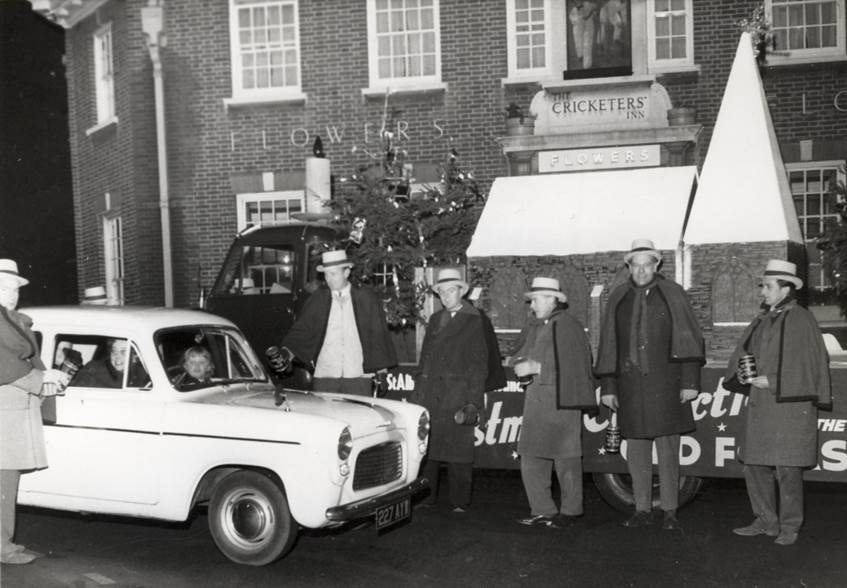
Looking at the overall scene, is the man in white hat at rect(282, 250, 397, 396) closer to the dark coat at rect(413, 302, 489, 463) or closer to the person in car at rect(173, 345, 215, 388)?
the dark coat at rect(413, 302, 489, 463)

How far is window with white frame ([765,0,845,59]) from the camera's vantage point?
1182cm

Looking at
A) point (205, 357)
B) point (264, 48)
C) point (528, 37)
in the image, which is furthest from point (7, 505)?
point (528, 37)

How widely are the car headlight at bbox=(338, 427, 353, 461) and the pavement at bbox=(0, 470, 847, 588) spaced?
71 centimetres

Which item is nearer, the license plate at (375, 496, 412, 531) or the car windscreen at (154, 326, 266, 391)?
the license plate at (375, 496, 412, 531)

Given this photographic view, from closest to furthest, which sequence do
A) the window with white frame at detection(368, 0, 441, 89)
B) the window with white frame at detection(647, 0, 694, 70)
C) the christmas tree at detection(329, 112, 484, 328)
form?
the christmas tree at detection(329, 112, 484, 328), the window with white frame at detection(647, 0, 694, 70), the window with white frame at detection(368, 0, 441, 89)

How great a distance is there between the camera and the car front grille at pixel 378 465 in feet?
18.4

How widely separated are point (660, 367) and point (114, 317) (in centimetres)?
374

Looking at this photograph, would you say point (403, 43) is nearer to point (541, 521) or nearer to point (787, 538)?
point (541, 521)

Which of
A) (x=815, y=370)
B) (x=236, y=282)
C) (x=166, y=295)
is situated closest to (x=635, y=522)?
(x=815, y=370)

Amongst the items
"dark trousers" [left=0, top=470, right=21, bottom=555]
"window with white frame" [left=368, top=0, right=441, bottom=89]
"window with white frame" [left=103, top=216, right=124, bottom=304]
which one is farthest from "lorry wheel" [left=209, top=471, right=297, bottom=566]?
"window with white frame" [left=103, top=216, right=124, bottom=304]

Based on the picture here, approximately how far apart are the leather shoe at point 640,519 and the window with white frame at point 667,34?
7861 mm

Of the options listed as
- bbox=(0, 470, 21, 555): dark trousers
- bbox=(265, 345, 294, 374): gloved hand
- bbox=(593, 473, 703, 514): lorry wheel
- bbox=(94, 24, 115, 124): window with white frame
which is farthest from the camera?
bbox=(94, 24, 115, 124): window with white frame

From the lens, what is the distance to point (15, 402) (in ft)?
18.1

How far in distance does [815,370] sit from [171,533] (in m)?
4.55
